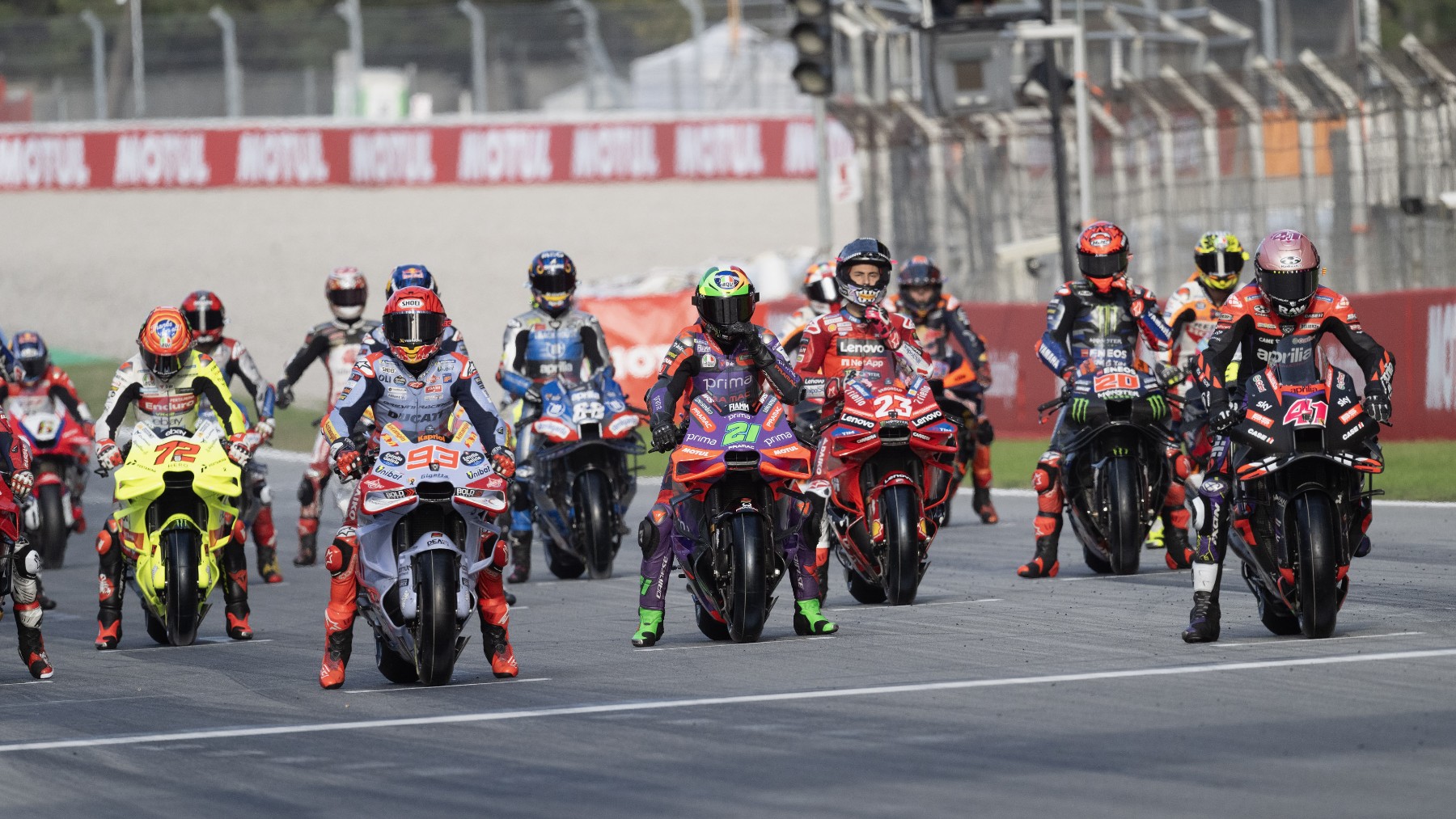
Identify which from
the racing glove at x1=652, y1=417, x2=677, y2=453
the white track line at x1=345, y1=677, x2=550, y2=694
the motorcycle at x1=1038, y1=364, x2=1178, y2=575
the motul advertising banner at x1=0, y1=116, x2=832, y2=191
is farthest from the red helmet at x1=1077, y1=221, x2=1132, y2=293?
the motul advertising banner at x1=0, y1=116, x2=832, y2=191

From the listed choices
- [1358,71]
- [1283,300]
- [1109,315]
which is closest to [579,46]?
[1358,71]

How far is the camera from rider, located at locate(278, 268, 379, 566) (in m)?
19.4

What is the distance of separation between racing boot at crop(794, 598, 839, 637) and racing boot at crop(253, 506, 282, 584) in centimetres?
621

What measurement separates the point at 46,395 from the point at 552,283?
200 inches

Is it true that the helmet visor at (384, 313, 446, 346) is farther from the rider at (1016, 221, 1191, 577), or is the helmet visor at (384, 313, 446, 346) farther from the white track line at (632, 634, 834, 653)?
the rider at (1016, 221, 1191, 577)

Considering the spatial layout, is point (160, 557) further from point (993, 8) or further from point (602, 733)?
point (993, 8)

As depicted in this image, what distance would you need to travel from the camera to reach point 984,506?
2070 centimetres

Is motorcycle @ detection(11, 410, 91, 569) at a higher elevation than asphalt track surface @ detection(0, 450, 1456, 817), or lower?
higher

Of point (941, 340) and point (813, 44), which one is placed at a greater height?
point (813, 44)

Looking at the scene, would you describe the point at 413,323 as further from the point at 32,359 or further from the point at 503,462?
the point at 32,359

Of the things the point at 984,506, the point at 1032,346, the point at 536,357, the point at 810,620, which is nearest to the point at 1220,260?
the point at 984,506

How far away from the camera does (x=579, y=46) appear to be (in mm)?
46219

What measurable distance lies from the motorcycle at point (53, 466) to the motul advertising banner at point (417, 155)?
2854cm

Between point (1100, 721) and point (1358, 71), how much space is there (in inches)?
658
